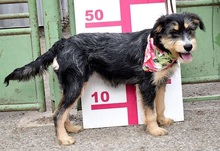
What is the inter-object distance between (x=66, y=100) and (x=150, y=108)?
3.34 feet

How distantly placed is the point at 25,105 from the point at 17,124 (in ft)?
0.93

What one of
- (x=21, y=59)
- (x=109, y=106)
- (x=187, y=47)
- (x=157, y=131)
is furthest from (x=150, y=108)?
(x=21, y=59)

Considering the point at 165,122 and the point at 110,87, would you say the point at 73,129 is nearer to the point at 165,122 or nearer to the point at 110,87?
the point at 110,87

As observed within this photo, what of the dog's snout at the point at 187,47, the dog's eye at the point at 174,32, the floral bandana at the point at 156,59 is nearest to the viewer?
the dog's snout at the point at 187,47

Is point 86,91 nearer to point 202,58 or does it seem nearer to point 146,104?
point 146,104

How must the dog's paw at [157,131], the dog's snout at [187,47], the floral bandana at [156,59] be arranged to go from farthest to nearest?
the dog's paw at [157,131] → the floral bandana at [156,59] → the dog's snout at [187,47]

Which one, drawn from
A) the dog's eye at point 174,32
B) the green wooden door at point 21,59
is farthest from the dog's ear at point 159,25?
the green wooden door at point 21,59

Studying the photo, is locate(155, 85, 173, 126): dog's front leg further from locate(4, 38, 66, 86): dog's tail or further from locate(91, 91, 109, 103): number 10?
locate(4, 38, 66, 86): dog's tail

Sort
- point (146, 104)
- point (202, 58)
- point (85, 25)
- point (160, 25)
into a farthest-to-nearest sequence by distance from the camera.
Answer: point (202, 58), point (85, 25), point (146, 104), point (160, 25)

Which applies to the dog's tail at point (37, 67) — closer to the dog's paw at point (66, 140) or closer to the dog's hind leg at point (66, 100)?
the dog's hind leg at point (66, 100)

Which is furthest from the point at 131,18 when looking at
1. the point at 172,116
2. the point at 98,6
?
the point at 172,116

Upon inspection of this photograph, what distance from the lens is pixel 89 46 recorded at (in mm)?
5133

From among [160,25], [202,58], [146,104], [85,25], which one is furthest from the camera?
[202,58]

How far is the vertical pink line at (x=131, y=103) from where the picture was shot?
18.1ft
